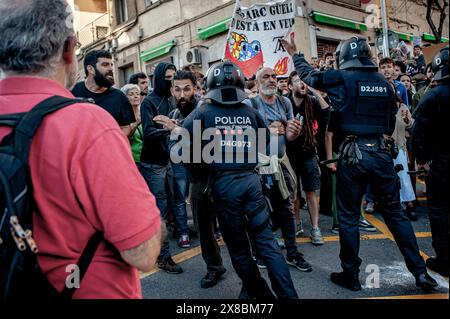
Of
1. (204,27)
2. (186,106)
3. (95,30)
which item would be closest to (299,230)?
(186,106)

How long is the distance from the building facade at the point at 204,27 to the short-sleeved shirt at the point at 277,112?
645 cm

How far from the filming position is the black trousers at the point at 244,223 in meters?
2.76

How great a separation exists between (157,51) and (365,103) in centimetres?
1227

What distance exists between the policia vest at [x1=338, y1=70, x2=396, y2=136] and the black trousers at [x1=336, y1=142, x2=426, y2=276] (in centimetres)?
17

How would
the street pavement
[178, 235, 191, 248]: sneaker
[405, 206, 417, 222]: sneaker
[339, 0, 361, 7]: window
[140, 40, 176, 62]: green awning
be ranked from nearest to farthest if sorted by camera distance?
the street pavement, [178, 235, 191, 248]: sneaker, [405, 206, 417, 222]: sneaker, [339, 0, 361, 7]: window, [140, 40, 176, 62]: green awning

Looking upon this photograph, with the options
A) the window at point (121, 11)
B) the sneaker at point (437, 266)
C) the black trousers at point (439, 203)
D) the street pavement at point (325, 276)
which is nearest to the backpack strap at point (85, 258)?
the street pavement at point (325, 276)

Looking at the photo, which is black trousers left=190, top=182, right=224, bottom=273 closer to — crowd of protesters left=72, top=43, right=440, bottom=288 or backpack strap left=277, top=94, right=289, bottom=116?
crowd of protesters left=72, top=43, right=440, bottom=288

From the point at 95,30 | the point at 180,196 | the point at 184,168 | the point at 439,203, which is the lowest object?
the point at 439,203

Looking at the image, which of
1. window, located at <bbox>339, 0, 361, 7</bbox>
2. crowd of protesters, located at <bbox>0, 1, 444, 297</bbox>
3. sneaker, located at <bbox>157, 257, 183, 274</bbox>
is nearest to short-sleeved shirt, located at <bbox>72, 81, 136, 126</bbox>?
crowd of protesters, located at <bbox>0, 1, 444, 297</bbox>

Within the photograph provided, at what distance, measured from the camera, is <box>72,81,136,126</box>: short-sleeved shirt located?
3.49 metres

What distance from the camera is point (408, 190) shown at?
4.88m

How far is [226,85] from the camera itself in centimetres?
296

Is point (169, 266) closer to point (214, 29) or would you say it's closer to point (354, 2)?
point (214, 29)
